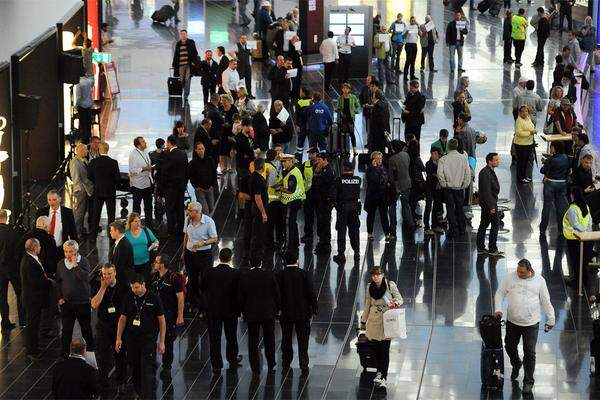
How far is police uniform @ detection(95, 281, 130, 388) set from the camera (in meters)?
14.0

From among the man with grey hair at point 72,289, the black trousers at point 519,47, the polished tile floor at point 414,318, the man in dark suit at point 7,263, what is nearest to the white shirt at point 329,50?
the polished tile floor at point 414,318

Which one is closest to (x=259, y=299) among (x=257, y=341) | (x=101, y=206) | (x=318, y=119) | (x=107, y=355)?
(x=257, y=341)

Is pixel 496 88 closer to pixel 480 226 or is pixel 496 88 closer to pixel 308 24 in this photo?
pixel 308 24

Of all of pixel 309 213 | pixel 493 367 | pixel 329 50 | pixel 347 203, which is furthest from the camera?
pixel 329 50

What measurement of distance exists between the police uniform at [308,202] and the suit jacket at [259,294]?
4826 mm

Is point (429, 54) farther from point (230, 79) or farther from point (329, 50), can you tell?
point (230, 79)

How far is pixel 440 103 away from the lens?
2992 centimetres

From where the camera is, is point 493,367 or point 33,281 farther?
point 33,281

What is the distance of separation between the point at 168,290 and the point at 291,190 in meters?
4.63

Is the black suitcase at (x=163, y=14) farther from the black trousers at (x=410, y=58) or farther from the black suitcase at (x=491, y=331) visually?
the black suitcase at (x=491, y=331)

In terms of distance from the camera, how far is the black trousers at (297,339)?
14.7 meters

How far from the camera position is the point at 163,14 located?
136 feet

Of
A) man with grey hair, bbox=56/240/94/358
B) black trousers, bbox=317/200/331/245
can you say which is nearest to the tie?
man with grey hair, bbox=56/240/94/358

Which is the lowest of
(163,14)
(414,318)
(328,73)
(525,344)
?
(414,318)
